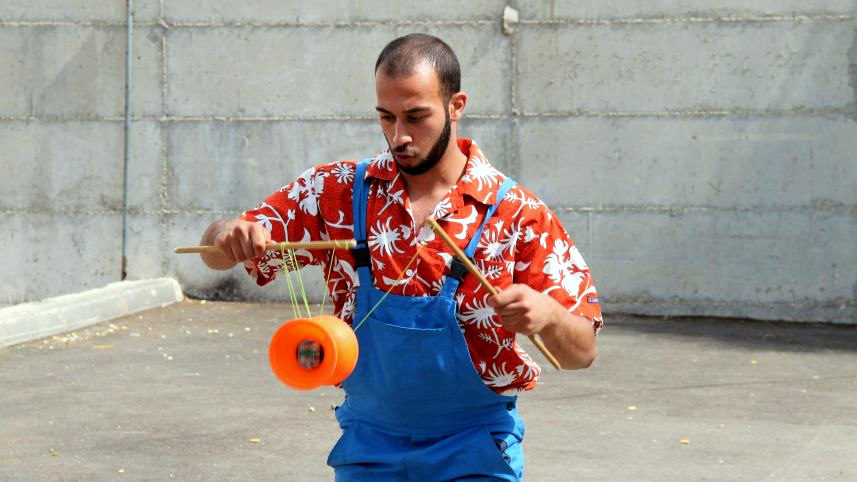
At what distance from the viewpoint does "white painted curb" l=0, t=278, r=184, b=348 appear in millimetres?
8617

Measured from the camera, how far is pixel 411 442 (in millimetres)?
3406

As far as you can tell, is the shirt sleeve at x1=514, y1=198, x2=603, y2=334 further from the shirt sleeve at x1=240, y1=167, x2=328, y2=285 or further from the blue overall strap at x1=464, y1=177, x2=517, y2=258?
the shirt sleeve at x1=240, y1=167, x2=328, y2=285

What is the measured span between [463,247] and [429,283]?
117 mm

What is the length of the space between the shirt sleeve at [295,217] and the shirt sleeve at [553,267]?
0.51m

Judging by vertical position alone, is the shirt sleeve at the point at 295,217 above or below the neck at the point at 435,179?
below

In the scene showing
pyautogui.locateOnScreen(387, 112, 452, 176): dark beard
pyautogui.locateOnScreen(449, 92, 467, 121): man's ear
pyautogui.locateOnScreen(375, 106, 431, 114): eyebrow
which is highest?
pyautogui.locateOnScreen(449, 92, 467, 121): man's ear

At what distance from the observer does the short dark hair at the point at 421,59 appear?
3.42m

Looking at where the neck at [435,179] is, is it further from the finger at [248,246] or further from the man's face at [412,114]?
the finger at [248,246]

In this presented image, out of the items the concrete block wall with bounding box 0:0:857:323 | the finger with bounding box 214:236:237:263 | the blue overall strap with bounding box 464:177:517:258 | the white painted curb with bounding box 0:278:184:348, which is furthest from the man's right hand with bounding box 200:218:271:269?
the concrete block wall with bounding box 0:0:857:323

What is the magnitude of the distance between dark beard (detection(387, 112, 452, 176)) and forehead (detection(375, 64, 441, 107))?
9 cm

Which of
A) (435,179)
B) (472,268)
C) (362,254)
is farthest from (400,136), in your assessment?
(472,268)

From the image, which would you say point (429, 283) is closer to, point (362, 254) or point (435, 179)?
point (362, 254)

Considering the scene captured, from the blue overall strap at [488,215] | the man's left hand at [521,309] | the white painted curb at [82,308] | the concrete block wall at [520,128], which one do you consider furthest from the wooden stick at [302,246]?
the concrete block wall at [520,128]

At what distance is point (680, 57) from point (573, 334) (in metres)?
6.98
